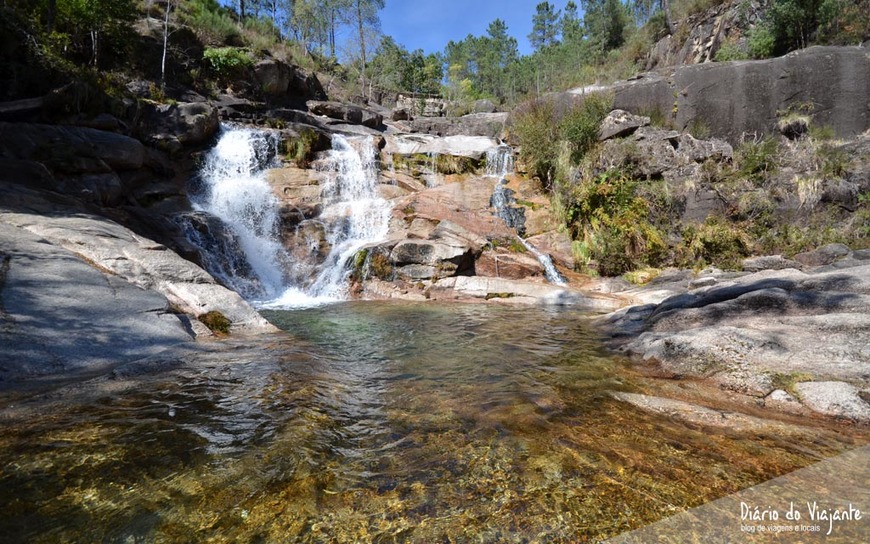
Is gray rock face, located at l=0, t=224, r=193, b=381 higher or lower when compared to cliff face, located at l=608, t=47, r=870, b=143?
lower

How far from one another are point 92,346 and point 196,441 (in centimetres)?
222

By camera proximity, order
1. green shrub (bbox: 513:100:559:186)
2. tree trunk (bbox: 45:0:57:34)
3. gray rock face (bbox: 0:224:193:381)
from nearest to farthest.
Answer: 1. gray rock face (bbox: 0:224:193:381)
2. tree trunk (bbox: 45:0:57:34)
3. green shrub (bbox: 513:100:559:186)

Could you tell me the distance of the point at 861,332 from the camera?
3.88m

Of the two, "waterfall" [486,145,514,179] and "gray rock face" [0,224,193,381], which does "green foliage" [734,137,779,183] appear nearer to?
"waterfall" [486,145,514,179]

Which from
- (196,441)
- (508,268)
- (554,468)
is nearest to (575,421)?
(554,468)

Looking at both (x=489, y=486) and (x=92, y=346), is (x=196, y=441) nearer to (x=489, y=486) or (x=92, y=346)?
(x=489, y=486)

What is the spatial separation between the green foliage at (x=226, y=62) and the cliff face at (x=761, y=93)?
17822 millimetres

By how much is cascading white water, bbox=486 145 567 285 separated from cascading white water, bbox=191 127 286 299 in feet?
24.1

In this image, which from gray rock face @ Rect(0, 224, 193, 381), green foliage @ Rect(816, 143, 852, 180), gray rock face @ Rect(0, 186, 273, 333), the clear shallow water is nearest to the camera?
the clear shallow water

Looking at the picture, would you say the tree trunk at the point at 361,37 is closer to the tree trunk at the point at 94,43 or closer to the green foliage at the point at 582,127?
the tree trunk at the point at 94,43

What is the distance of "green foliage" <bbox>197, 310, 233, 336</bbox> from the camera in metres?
5.23

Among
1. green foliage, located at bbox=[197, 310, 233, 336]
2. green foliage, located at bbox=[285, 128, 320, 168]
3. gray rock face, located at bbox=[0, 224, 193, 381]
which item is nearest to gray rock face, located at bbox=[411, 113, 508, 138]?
green foliage, located at bbox=[285, 128, 320, 168]

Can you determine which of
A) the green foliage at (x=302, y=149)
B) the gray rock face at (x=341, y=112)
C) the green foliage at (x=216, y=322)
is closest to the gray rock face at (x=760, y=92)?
the green foliage at (x=302, y=149)

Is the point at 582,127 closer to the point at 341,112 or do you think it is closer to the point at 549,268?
the point at 549,268
